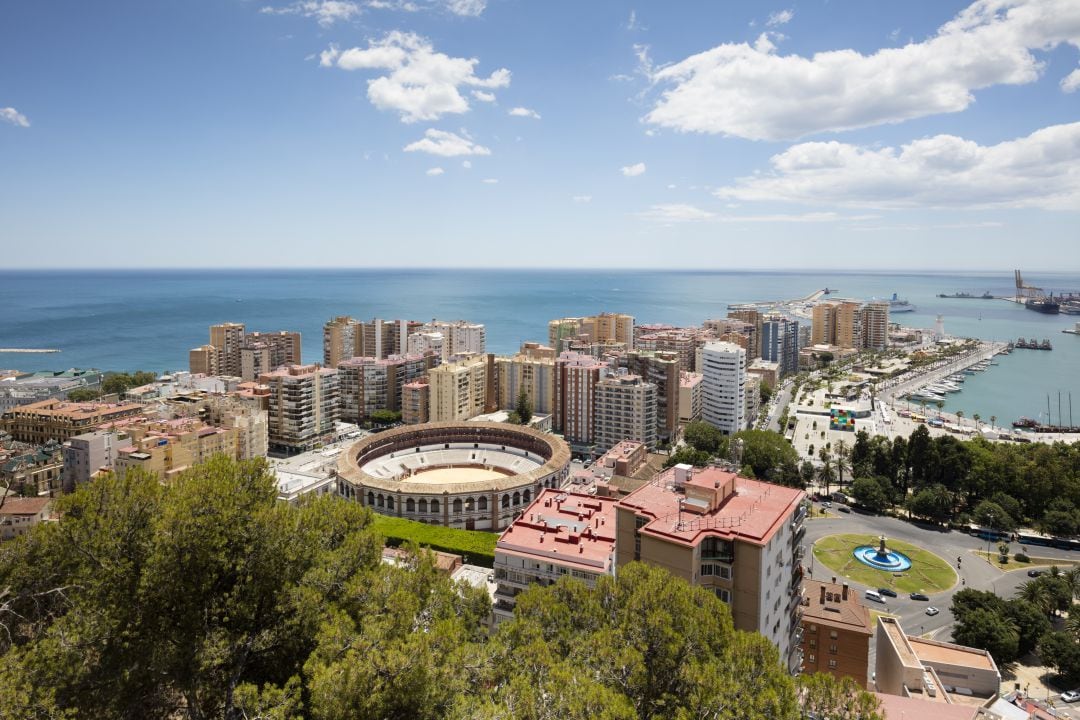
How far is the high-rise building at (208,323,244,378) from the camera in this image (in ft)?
152

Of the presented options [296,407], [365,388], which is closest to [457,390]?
[365,388]

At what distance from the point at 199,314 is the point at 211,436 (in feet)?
267

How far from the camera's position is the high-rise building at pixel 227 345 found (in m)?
46.5

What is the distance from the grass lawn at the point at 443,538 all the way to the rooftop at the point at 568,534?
305 cm

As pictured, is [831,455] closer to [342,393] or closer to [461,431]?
[461,431]

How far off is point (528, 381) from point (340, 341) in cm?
1853

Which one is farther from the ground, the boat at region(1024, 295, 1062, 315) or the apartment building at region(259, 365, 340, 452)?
the boat at region(1024, 295, 1062, 315)

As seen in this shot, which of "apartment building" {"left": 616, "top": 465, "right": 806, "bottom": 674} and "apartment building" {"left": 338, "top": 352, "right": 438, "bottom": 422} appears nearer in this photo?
"apartment building" {"left": 616, "top": 465, "right": 806, "bottom": 674}

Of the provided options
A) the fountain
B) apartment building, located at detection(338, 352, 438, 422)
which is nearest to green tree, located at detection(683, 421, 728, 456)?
the fountain

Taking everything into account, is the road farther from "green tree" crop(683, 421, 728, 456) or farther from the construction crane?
the construction crane

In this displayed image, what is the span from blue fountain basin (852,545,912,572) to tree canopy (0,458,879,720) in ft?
54.0

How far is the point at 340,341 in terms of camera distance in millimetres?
49062

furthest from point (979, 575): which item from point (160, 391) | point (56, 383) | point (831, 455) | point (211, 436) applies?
point (56, 383)

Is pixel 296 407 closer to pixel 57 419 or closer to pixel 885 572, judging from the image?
pixel 57 419
